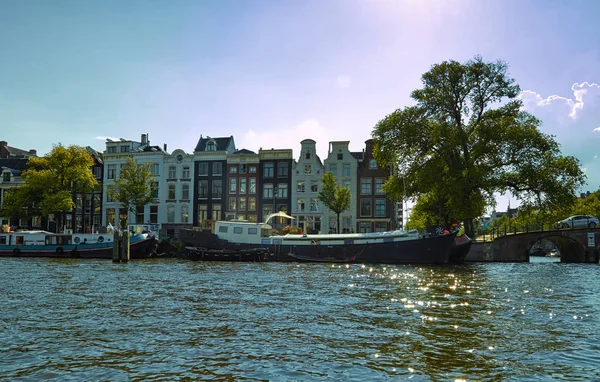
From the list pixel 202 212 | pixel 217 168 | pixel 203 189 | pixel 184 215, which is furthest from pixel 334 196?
pixel 184 215

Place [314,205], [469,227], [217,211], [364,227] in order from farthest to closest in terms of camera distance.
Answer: [217,211] → [314,205] → [364,227] → [469,227]

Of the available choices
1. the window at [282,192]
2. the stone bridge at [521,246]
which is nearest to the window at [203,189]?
the window at [282,192]

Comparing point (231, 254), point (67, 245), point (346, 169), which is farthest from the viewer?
point (346, 169)

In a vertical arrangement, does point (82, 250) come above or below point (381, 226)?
below

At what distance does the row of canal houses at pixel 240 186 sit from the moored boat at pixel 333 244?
15597mm

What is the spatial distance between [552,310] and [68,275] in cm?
2653

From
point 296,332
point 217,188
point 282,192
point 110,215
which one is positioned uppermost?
point 217,188

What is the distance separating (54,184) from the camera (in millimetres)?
64750

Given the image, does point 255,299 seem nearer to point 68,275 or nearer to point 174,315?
point 174,315

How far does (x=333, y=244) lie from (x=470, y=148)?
1756cm

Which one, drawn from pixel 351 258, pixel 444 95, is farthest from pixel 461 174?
pixel 351 258

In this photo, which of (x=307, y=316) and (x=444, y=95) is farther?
(x=444, y=95)

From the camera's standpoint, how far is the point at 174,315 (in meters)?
17.2

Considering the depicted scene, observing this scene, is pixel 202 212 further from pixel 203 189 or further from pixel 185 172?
pixel 185 172
